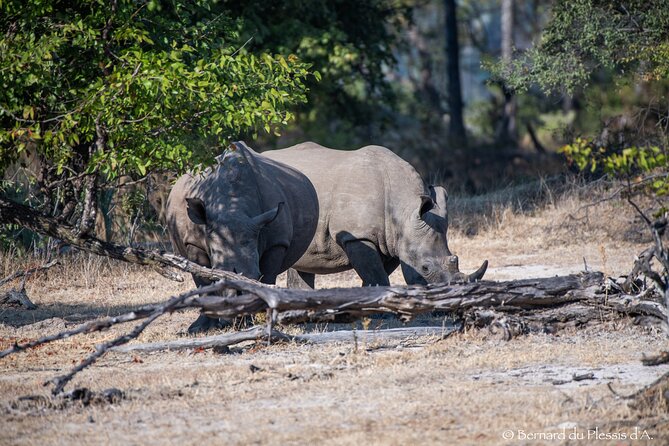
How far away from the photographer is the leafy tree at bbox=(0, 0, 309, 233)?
8547 millimetres

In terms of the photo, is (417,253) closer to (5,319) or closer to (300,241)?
(300,241)

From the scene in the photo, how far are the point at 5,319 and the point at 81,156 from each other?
2426 millimetres

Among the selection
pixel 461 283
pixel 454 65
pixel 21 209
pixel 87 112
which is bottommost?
pixel 461 283

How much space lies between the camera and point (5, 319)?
11094 mm

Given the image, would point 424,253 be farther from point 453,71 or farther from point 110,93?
point 453,71

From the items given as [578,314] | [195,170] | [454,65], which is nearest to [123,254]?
[195,170]

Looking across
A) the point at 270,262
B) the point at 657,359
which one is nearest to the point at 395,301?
the point at 657,359

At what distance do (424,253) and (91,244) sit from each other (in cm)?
413

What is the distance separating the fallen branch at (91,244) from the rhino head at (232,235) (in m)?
0.36

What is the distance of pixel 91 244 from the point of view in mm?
9430

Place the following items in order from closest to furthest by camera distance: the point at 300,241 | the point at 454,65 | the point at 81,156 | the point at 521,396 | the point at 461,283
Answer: the point at 521,396, the point at 461,283, the point at 81,156, the point at 300,241, the point at 454,65

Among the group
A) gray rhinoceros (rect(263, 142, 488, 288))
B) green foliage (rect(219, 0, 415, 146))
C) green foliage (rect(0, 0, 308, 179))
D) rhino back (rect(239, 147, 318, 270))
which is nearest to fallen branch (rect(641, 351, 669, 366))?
green foliage (rect(0, 0, 308, 179))

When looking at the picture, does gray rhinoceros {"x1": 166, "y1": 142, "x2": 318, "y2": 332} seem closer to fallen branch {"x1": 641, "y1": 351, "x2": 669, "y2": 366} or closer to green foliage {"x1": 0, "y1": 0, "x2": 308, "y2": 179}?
green foliage {"x1": 0, "y1": 0, "x2": 308, "y2": 179}

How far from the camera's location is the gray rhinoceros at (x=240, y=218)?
31.4ft
